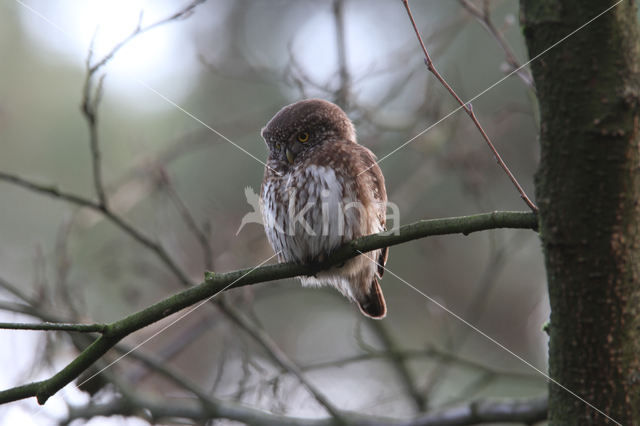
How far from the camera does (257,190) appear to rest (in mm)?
4141

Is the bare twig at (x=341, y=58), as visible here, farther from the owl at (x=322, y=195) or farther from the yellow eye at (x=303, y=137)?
the yellow eye at (x=303, y=137)

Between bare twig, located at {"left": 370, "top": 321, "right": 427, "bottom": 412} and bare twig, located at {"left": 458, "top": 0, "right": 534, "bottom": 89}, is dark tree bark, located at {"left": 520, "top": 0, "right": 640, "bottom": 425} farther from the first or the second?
bare twig, located at {"left": 370, "top": 321, "right": 427, "bottom": 412}

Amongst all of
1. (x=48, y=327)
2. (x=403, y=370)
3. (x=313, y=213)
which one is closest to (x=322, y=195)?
(x=313, y=213)

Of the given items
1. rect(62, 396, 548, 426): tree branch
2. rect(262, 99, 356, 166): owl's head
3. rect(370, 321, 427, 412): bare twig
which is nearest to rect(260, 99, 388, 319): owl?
rect(262, 99, 356, 166): owl's head

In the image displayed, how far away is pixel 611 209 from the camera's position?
1763 mm

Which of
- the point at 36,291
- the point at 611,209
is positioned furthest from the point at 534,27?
the point at 36,291

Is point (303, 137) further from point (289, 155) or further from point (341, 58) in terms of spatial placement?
point (341, 58)

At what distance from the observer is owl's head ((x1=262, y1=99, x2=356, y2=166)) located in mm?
3588

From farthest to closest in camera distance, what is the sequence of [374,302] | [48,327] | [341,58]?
[341,58] < [374,302] < [48,327]

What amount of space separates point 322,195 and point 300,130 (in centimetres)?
59

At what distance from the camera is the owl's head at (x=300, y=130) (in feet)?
11.8

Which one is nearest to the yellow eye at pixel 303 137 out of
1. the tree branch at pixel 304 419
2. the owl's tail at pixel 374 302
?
the owl's tail at pixel 374 302

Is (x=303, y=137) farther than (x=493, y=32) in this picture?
Yes

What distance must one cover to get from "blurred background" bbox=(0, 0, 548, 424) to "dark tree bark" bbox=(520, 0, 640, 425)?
1398mm
